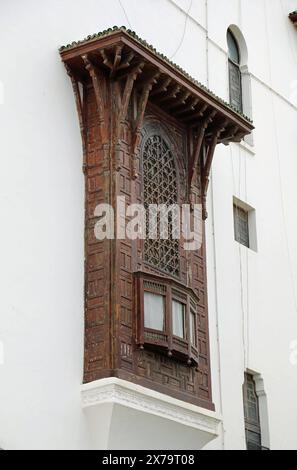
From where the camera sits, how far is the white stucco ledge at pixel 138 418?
428 inches

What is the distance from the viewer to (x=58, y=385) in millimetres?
10828

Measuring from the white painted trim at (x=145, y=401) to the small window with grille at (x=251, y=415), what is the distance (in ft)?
5.82

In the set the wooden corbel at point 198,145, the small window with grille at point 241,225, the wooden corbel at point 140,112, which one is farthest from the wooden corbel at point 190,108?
the small window with grille at point 241,225

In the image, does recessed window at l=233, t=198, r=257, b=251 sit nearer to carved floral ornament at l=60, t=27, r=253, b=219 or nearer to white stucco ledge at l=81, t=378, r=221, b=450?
carved floral ornament at l=60, t=27, r=253, b=219

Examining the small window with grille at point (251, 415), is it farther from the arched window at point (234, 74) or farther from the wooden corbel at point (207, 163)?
the arched window at point (234, 74)

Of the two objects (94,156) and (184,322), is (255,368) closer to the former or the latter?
(184,322)

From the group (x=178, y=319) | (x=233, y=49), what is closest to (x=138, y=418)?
(x=178, y=319)

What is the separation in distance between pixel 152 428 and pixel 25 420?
5.48 feet

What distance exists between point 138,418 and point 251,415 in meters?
3.08

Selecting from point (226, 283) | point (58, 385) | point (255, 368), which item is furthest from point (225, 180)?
point (58, 385)

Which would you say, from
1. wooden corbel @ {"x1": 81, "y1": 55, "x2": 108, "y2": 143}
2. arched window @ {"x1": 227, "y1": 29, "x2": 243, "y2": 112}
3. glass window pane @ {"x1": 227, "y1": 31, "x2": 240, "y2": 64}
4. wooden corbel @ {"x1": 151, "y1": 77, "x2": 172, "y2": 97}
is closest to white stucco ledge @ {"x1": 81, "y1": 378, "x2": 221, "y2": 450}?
wooden corbel @ {"x1": 81, "y1": 55, "x2": 108, "y2": 143}

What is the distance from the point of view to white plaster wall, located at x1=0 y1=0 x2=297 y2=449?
10.7 meters

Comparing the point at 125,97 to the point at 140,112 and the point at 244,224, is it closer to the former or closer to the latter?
the point at 140,112
